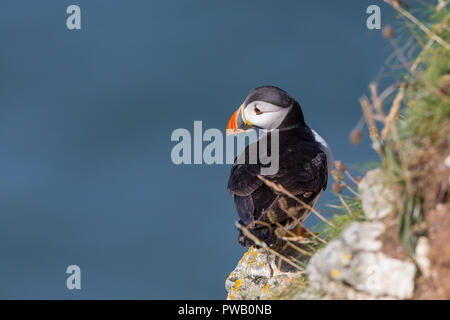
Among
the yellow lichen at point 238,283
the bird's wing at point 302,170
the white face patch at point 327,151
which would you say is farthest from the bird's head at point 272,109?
the yellow lichen at point 238,283

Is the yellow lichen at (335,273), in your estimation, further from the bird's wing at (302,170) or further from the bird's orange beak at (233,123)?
the bird's orange beak at (233,123)

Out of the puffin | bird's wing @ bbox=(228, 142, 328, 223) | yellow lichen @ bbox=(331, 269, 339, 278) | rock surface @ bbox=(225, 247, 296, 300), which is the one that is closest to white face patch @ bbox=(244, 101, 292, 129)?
the puffin

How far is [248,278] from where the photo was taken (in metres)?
5.30

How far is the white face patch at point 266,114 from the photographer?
19.1 ft

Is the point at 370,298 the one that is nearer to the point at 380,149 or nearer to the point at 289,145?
the point at 380,149

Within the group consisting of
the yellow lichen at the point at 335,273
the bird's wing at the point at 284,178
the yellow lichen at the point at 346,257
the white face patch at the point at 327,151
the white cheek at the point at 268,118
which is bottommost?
the yellow lichen at the point at 335,273

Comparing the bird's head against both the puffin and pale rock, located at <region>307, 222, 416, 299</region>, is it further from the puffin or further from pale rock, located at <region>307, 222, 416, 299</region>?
pale rock, located at <region>307, 222, 416, 299</region>

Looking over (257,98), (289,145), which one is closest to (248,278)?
(289,145)

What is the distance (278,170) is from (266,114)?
957mm

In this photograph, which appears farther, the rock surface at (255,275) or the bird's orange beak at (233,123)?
the bird's orange beak at (233,123)

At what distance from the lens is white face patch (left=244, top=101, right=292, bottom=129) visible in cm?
584

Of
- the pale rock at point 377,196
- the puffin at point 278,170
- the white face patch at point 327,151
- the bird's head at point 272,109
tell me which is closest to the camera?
the pale rock at point 377,196

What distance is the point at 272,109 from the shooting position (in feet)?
19.2
